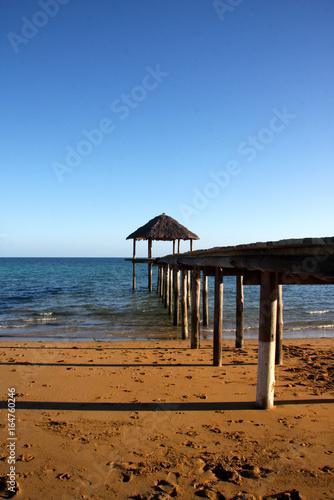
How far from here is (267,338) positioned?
5.18 metres

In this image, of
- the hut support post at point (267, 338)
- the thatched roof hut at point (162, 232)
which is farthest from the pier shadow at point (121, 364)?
the thatched roof hut at point (162, 232)

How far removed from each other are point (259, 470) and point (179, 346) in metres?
6.70

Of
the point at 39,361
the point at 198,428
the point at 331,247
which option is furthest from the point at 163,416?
the point at 39,361

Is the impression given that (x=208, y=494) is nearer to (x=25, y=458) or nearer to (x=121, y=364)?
(x=25, y=458)

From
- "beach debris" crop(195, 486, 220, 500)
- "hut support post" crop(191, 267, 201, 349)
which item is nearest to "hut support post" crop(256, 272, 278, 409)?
"beach debris" crop(195, 486, 220, 500)

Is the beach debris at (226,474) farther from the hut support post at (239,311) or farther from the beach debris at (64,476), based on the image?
the hut support post at (239,311)

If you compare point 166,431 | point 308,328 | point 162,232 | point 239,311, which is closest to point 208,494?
point 166,431

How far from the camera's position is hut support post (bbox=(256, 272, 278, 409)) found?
5160 mm

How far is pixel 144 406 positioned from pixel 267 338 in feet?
6.54

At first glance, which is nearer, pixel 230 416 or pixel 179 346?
pixel 230 416

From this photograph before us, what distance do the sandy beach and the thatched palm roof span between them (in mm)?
15407

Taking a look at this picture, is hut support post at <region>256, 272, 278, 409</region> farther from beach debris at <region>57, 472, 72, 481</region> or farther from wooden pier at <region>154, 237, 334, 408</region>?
beach debris at <region>57, 472, 72, 481</region>

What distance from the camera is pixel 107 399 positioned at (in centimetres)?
566

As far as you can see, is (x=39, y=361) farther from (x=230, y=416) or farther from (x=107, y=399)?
(x=230, y=416)
